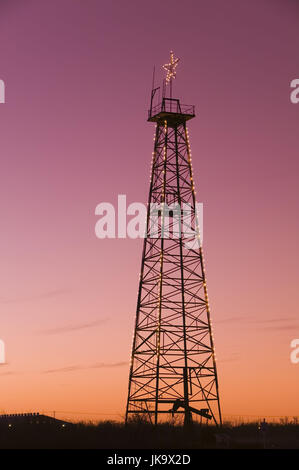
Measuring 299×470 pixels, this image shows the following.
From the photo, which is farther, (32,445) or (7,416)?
(7,416)

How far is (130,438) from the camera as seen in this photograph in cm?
6250

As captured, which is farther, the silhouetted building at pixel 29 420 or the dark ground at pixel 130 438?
the silhouetted building at pixel 29 420

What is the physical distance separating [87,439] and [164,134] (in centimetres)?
2400

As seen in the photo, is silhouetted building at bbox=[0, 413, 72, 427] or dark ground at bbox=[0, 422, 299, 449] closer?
dark ground at bbox=[0, 422, 299, 449]

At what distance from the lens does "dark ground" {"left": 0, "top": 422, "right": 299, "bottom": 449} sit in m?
60.0

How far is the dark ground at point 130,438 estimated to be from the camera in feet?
197

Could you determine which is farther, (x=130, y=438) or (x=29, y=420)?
(x=29, y=420)

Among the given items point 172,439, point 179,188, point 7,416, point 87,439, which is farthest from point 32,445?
point 7,416

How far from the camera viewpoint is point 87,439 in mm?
62906
